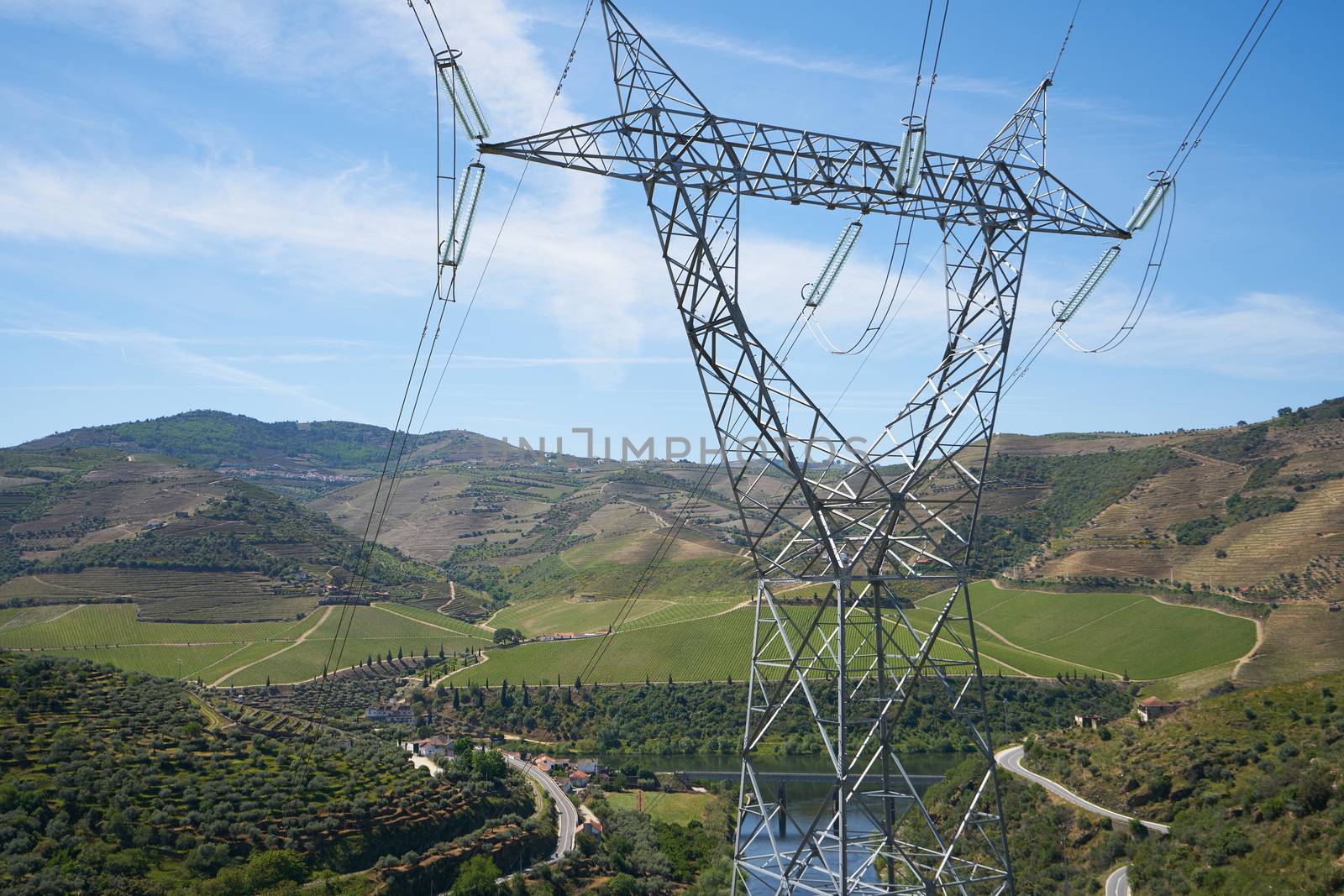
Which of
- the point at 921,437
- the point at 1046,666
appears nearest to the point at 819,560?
the point at 921,437

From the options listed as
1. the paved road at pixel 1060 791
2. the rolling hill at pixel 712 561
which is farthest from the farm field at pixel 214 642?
the paved road at pixel 1060 791

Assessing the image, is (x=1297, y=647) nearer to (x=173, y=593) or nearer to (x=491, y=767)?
(x=491, y=767)

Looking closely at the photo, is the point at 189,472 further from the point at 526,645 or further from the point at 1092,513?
the point at 1092,513

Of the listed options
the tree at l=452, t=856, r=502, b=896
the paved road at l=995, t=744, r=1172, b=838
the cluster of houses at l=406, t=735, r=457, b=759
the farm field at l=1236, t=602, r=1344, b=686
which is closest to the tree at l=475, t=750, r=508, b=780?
the cluster of houses at l=406, t=735, r=457, b=759

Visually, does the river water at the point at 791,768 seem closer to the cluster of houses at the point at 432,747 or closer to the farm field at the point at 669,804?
the farm field at the point at 669,804

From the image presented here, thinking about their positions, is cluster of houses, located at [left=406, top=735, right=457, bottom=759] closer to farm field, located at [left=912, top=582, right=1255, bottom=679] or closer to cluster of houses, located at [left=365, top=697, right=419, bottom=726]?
cluster of houses, located at [left=365, top=697, right=419, bottom=726]

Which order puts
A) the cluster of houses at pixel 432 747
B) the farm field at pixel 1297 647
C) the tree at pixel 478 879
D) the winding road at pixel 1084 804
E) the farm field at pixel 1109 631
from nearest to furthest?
the winding road at pixel 1084 804 < the tree at pixel 478 879 < the cluster of houses at pixel 432 747 < the farm field at pixel 1297 647 < the farm field at pixel 1109 631
